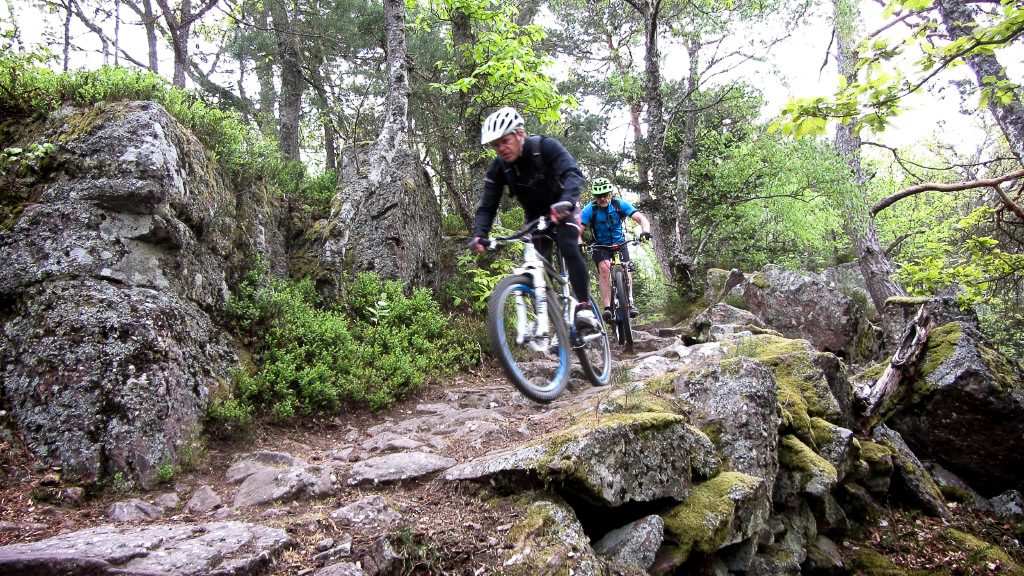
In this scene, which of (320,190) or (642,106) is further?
(642,106)

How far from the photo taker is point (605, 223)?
810cm

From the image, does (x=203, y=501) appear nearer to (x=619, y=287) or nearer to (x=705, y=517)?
(x=705, y=517)

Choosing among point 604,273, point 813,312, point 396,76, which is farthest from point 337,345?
point 813,312

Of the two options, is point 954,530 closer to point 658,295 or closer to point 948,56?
point 948,56

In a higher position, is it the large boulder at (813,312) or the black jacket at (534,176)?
the black jacket at (534,176)

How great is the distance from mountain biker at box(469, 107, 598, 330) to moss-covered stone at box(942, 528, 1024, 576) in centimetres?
509

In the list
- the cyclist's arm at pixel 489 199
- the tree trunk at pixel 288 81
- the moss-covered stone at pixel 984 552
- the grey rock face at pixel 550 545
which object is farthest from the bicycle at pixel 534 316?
the tree trunk at pixel 288 81

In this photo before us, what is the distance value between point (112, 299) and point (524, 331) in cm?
371

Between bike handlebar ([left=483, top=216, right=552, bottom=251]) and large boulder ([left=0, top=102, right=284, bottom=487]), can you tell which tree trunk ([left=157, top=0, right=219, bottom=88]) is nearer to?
large boulder ([left=0, top=102, right=284, bottom=487])

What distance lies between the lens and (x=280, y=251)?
8430mm

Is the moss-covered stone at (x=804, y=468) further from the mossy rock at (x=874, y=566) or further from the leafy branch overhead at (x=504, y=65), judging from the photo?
the leafy branch overhead at (x=504, y=65)

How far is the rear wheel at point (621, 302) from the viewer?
Result: 802 centimetres

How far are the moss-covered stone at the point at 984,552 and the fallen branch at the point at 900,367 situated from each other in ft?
4.99

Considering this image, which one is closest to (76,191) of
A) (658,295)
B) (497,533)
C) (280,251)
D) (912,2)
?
(280,251)
